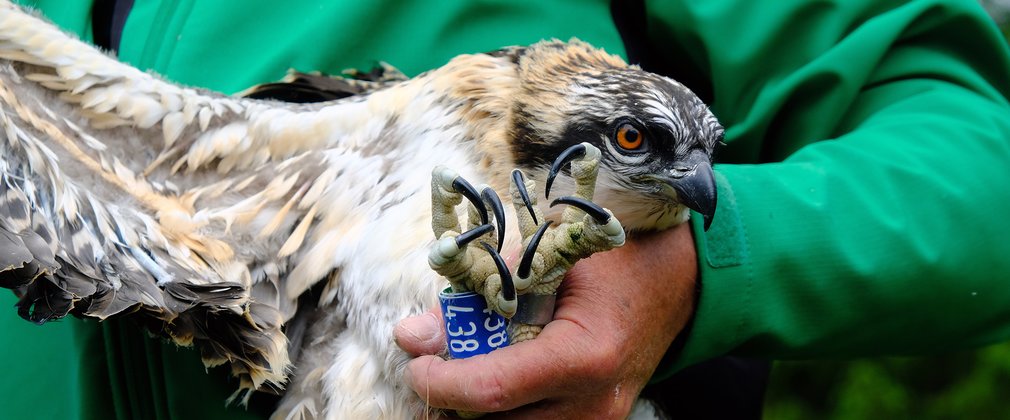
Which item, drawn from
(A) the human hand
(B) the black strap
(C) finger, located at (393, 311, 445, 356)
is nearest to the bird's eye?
(A) the human hand

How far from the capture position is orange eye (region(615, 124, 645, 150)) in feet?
7.11

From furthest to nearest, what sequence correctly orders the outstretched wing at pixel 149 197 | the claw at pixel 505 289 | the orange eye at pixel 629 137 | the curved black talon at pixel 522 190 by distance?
the orange eye at pixel 629 137
the curved black talon at pixel 522 190
the claw at pixel 505 289
the outstretched wing at pixel 149 197

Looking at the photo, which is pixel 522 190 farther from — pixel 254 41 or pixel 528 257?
pixel 254 41

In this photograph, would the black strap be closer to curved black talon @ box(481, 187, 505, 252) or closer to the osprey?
the osprey

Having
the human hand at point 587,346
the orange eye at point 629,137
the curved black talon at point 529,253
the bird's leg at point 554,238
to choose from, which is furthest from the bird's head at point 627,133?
the curved black talon at point 529,253

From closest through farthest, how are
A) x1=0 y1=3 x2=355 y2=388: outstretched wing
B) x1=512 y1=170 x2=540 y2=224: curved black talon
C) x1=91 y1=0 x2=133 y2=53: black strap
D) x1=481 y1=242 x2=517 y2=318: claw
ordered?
x1=0 y1=3 x2=355 y2=388: outstretched wing
x1=481 y1=242 x2=517 y2=318: claw
x1=512 y1=170 x2=540 y2=224: curved black talon
x1=91 y1=0 x2=133 y2=53: black strap

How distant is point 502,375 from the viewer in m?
1.81

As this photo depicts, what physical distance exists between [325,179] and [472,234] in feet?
1.99

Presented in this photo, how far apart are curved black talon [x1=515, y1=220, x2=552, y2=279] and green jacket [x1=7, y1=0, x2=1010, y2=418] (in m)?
0.51

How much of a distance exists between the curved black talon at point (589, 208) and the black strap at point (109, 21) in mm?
1456

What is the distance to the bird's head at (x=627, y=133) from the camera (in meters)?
2.12

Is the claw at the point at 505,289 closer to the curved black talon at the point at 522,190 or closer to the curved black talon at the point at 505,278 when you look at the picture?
the curved black talon at the point at 505,278

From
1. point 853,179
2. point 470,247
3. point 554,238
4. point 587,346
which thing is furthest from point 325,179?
point 853,179

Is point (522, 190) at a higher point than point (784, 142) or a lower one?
higher
